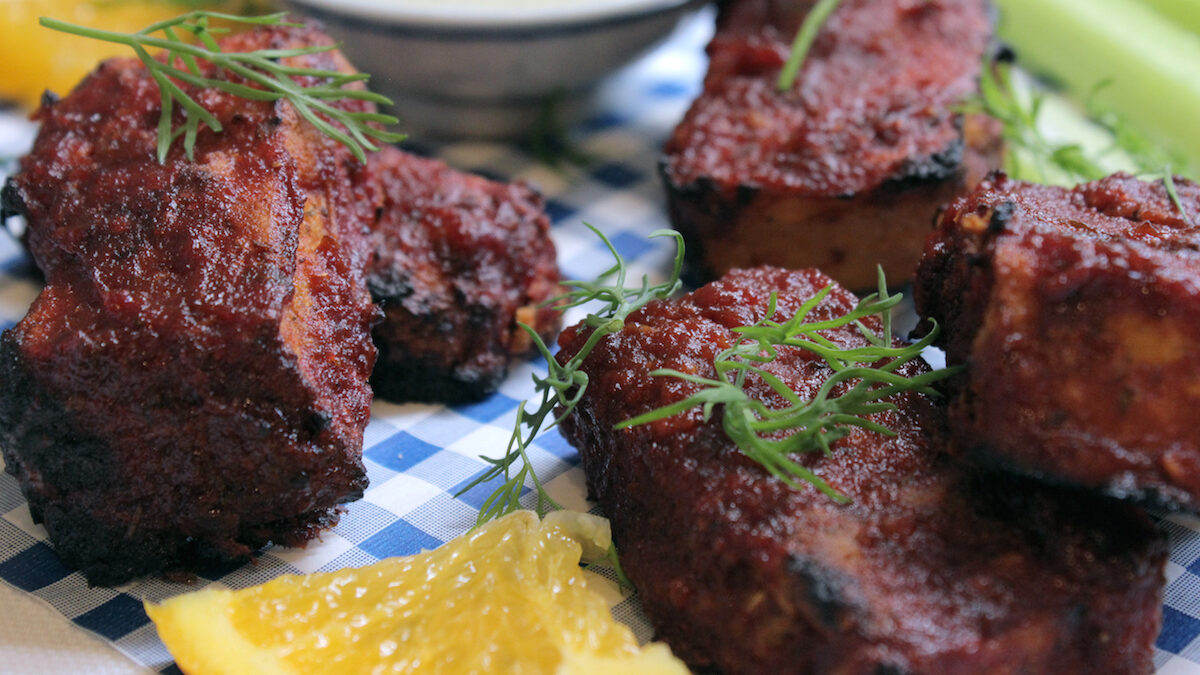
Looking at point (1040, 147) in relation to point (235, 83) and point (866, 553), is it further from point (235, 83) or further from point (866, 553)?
point (235, 83)

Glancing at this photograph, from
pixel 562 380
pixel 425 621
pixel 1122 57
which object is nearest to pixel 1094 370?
pixel 562 380

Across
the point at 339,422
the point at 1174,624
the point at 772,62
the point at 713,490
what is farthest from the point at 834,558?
the point at 772,62

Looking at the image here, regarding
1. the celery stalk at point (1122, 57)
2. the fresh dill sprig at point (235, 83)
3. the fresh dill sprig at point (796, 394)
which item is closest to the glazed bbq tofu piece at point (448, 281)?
the fresh dill sprig at point (235, 83)

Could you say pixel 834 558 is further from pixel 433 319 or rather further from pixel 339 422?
pixel 433 319

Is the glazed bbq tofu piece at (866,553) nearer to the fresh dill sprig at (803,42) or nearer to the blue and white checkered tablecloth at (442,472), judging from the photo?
the blue and white checkered tablecloth at (442,472)

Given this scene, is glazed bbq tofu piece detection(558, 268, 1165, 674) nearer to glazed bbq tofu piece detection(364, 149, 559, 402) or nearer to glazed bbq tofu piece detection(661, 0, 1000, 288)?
glazed bbq tofu piece detection(364, 149, 559, 402)

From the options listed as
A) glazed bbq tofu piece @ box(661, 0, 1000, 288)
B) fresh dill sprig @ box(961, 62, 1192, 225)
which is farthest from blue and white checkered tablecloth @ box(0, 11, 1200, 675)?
fresh dill sprig @ box(961, 62, 1192, 225)
